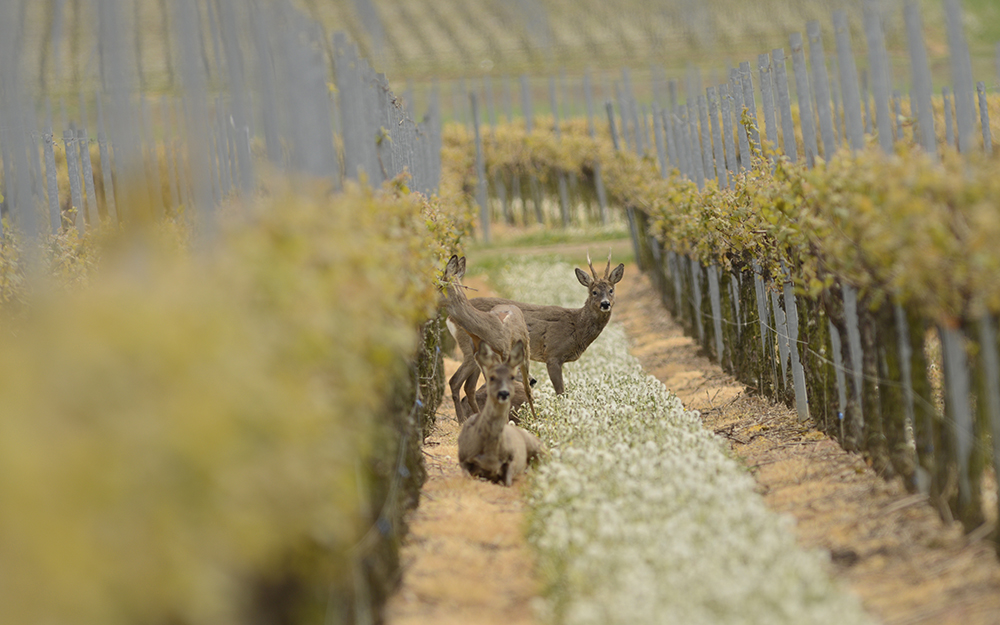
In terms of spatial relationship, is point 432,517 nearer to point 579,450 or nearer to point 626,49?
point 579,450

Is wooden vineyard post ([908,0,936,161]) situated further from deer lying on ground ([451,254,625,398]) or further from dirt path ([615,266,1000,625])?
deer lying on ground ([451,254,625,398])

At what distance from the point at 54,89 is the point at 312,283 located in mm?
50664

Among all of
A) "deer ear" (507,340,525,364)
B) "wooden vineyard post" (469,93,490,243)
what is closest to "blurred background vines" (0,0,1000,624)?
"deer ear" (507,340,525,364)

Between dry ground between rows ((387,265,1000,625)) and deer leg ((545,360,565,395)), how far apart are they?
89.4 inches

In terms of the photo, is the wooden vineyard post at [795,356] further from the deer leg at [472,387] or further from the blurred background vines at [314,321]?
the deer leg at [472,387]

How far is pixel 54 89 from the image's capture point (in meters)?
50.4

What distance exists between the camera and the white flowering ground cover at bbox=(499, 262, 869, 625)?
16.6 feet

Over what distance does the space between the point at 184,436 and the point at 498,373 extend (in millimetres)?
5803

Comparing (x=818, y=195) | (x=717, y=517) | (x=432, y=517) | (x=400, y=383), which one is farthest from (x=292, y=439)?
(x=818, y=195)

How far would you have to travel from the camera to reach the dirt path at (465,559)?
6039 mm

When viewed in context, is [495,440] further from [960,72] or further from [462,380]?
[960,72]

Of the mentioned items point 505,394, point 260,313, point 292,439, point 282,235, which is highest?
point 282,235

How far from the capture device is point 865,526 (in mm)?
7094

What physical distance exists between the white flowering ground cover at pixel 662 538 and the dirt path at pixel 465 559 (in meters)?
0.21
